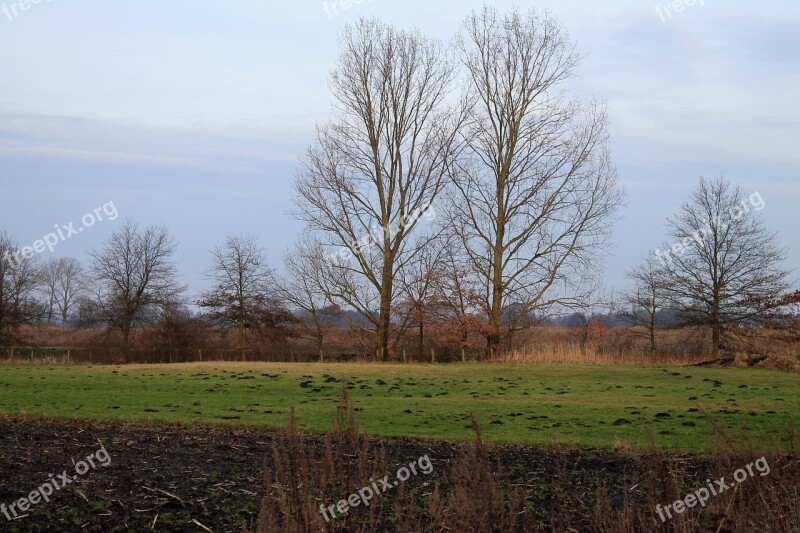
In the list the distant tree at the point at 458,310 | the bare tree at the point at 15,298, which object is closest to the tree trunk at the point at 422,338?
the distant tree at the point at 458,310

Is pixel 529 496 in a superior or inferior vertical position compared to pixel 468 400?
inferior

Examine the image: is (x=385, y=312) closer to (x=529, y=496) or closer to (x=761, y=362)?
(x=761, y=362)

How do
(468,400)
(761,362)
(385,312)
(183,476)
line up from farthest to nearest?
→ (385,312) < (761,362) < (468,400) < (183,476)

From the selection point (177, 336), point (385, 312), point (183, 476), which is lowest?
point (183, 476)

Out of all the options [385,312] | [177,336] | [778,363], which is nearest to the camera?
[778,363]

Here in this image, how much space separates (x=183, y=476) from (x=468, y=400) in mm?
9689

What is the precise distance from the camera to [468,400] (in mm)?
17078

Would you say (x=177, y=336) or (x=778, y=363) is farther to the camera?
(x=177, y=336)

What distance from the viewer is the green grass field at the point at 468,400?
12.1 meters

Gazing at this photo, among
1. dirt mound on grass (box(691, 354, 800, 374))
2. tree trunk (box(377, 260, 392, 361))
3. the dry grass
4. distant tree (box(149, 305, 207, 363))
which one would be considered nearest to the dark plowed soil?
the dry grass

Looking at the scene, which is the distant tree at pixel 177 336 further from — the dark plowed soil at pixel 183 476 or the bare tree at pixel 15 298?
the dark plowed soil at pixel 183 476

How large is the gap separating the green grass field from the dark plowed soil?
141cm

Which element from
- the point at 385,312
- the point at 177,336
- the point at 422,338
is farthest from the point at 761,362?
the point at 177,336

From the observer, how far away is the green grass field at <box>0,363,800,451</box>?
39.8 feet
